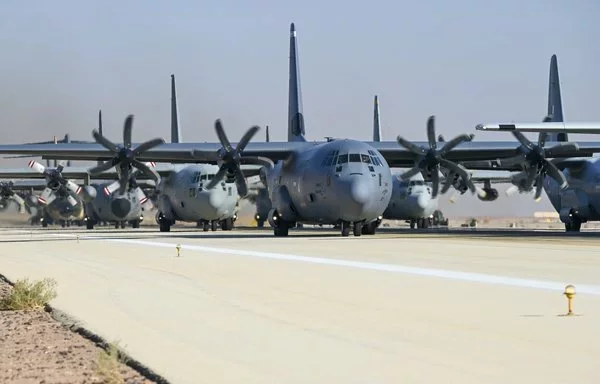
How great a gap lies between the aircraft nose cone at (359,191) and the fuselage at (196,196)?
1835 cm

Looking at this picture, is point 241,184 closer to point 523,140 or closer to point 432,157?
point 432,157

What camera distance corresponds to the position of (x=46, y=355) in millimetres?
8977

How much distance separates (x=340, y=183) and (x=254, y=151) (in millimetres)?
6374

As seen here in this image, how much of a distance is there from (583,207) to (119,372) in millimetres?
41758

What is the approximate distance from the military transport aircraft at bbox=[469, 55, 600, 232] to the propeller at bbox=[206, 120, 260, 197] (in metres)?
11.0

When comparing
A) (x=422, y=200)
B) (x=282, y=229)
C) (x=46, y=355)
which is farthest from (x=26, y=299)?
(x=422, y=200)

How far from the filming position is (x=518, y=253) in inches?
935

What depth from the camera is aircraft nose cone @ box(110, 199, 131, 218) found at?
70.2m

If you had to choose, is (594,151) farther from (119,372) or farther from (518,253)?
(119,372)

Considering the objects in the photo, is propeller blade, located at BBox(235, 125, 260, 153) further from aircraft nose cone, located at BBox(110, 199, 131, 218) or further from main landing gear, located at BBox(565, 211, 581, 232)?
aircraft nose cone, located at BBox(110, 199, 131, 218)

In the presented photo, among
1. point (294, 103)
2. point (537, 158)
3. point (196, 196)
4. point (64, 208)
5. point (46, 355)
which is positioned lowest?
point (46, 355)

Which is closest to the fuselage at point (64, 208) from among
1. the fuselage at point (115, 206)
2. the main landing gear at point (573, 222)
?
the fuselage at point (115, 206)

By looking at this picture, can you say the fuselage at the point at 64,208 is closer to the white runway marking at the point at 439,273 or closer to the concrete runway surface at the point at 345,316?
the white runway marking at the point at 439,273

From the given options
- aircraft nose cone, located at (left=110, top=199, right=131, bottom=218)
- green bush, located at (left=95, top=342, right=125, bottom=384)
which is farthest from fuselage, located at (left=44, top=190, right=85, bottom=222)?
green bush, located at (left=95, top=342, right=125, bottom=384)
